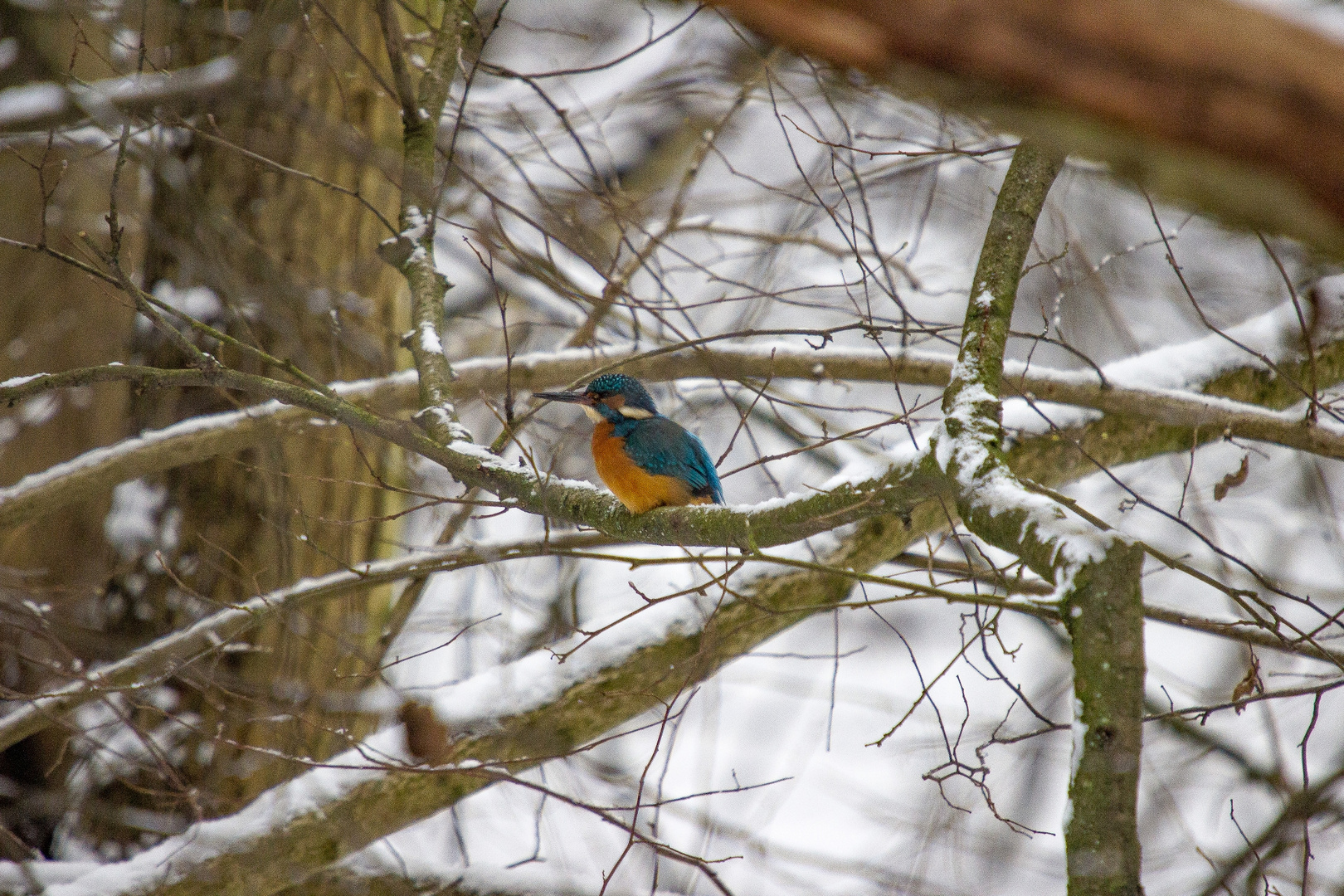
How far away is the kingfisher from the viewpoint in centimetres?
417

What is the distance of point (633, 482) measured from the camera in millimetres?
4180

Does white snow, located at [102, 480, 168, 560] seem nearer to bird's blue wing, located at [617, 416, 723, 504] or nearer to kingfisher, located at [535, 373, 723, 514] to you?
kingfisher, located at [535, 373, 723, 514]

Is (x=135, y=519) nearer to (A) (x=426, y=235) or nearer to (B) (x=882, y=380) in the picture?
(A) (x=426, y=235)

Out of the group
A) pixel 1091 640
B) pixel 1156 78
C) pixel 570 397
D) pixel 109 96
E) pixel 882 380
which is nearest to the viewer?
pixel 1156 78

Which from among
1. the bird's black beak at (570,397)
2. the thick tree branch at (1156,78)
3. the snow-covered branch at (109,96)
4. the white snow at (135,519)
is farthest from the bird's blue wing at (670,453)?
the thick tree branch at (1156,78)

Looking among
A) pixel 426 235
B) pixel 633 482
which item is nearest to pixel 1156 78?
pixel 426 235

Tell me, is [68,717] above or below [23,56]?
below

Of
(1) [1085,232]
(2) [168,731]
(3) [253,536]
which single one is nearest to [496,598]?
(3) [253,536]

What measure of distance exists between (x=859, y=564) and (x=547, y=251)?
6.54 feet

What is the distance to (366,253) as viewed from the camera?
5.05m

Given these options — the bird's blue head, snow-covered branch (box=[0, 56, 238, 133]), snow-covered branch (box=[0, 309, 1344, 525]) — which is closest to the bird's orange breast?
the bird's blue head

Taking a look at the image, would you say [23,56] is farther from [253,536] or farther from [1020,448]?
[1020,448]

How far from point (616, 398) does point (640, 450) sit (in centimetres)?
43

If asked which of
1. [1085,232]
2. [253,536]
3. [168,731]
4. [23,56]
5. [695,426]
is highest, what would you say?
[1085,232]
